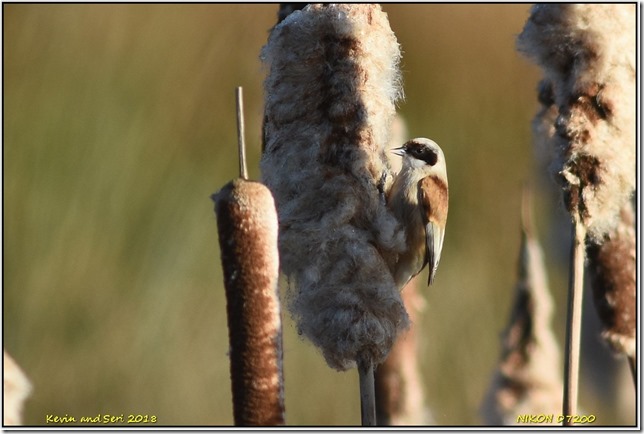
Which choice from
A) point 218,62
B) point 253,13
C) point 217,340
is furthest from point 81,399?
point 253,13

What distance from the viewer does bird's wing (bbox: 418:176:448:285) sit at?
2.42 m

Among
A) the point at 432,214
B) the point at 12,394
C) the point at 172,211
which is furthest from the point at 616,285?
the point at 172,211

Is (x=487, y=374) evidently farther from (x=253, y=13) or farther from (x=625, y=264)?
(x=253, y=13)

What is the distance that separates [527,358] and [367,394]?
136 centimetres

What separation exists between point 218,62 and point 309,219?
2363 millimetres

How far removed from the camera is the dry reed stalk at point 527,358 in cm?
291

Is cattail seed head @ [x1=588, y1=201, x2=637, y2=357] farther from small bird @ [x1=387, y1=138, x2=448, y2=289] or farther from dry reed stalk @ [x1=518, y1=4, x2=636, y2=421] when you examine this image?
small bird @ [x1=387, y1=138, x2=448, y2=289]

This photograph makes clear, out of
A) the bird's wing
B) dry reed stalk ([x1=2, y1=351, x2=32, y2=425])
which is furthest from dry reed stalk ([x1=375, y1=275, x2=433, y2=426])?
dry reed stalk ([x1=2, y1=351, x2=32, y2=425])

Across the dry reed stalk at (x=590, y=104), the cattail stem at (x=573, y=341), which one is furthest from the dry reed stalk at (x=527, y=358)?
the cattail stem at (x=573, y=341)

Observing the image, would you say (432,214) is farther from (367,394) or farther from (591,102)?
→ (367,394)

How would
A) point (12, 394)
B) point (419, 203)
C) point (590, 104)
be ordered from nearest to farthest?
point (12, 394) < point (590, 104) < point (419, 203)

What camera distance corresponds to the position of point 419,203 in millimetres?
2414

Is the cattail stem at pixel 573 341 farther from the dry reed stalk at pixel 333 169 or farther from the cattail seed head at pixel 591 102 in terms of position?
the dry reed stalk at pixel 333 169

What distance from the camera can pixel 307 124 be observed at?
1.87 m
